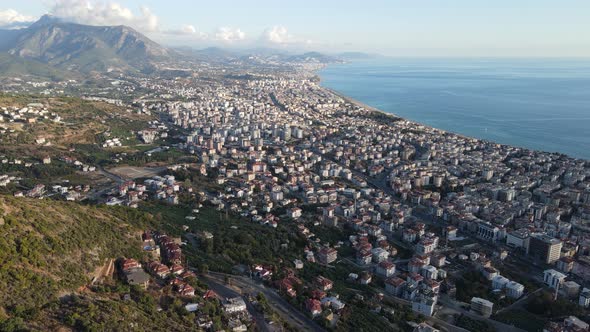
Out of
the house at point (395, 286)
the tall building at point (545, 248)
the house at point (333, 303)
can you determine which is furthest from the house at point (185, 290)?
the tall building at point (545, 248)

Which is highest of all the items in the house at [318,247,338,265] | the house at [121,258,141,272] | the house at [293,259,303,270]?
the house at [121,258,141,272]

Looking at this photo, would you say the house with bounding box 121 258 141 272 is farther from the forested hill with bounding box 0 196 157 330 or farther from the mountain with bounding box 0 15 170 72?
the mountain with bounding box 0 15 170 72

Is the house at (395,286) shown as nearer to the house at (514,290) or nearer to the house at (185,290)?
the house at (514,290)

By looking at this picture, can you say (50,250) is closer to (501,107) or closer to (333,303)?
(333,303)

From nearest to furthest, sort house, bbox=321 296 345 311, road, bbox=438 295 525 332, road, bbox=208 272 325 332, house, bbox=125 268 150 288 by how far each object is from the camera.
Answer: house, bbox=125 268 150 288 < road, bbox=208 272 325 332 < house, bbox=321 296 345 311 < road, bbox=438 295 525 332

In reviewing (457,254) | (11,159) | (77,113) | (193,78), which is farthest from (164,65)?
(457,254)

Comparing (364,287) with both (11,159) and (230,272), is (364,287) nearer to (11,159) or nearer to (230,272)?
(230,272)

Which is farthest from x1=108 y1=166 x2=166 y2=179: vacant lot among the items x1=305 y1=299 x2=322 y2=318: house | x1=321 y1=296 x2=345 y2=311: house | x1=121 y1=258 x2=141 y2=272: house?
A: x1=305 y1=299 x2=322 y2=318: house
